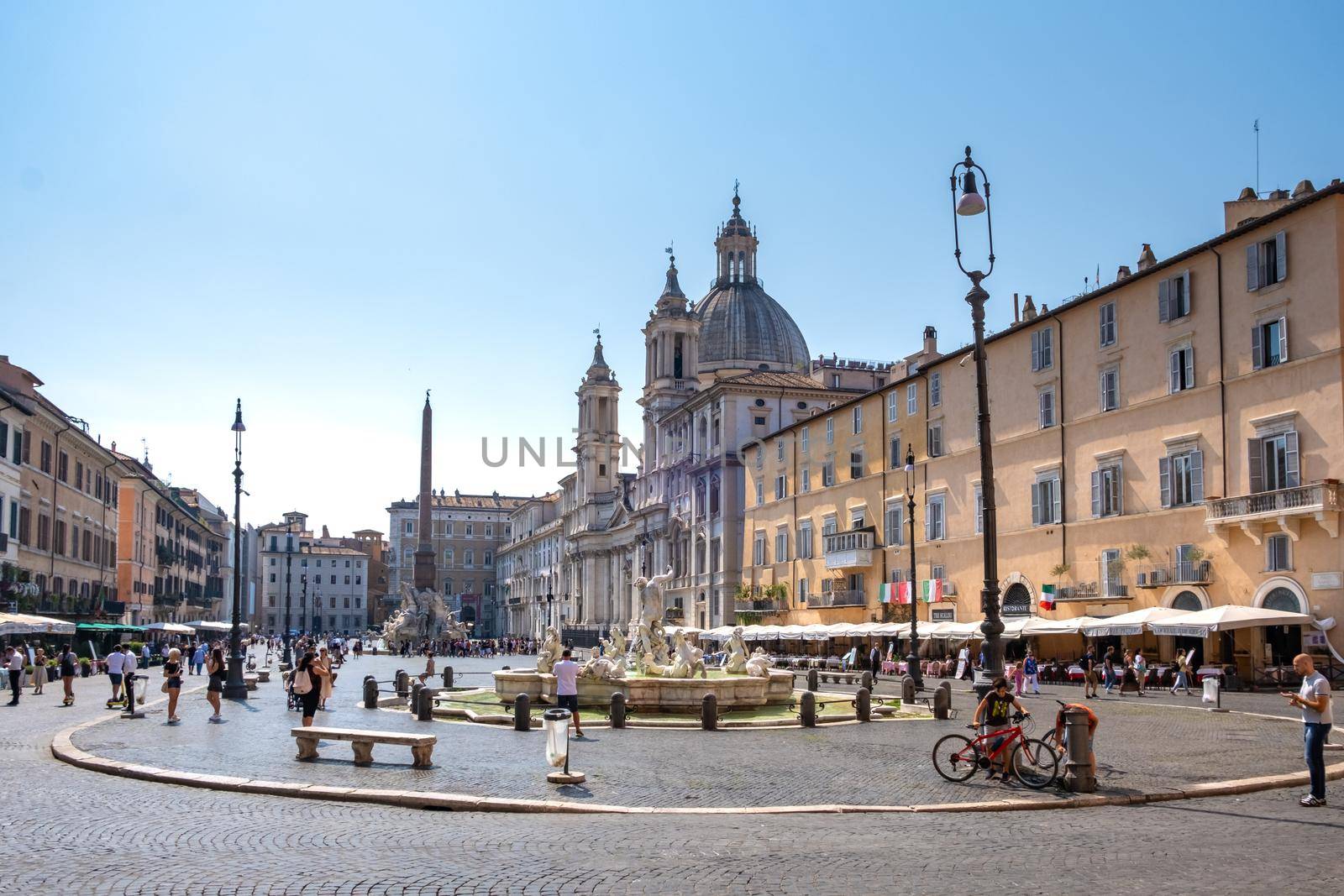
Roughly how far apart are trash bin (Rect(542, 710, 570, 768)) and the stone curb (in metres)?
1.57

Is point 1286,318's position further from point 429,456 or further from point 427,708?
point 429,456

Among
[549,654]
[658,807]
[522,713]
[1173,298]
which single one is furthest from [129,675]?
[1173,298]

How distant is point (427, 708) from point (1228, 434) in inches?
905

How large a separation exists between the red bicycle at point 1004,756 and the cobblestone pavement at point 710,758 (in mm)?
213

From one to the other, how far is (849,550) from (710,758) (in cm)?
3910

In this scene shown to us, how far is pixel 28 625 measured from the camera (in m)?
33.9

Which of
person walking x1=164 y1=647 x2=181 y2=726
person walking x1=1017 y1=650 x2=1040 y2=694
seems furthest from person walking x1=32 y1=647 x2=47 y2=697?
person walking x1=1017 y1=650 x2=1040 y2=694

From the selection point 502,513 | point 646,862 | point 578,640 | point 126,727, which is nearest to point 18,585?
point 126,727

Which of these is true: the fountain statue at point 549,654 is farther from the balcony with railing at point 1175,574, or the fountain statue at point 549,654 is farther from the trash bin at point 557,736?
the balcony with railing at point 1175,574

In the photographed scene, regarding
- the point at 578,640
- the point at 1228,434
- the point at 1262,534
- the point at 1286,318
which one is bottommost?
the point at 578,640

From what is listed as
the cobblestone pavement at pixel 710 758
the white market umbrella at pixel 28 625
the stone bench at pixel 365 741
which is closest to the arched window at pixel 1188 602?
the cobblestone pavement at pixel 710 758

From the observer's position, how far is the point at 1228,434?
34750 mm

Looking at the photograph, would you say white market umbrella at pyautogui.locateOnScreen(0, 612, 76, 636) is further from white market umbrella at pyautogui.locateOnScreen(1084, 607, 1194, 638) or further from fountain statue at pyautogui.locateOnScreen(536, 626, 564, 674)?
white market umbrella at pyautogui.locateOnScreen(1084, 607, 1194, 638)

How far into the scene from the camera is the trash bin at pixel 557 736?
14.8 meters
